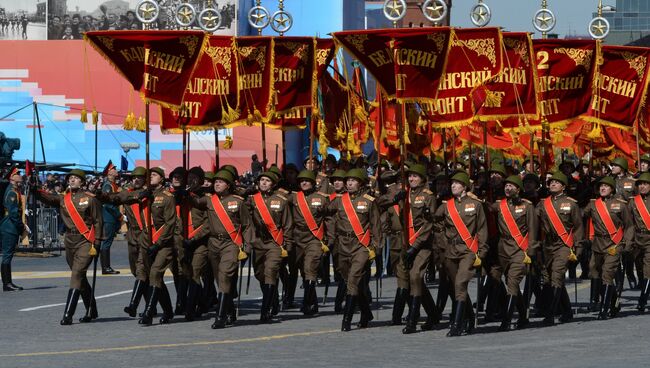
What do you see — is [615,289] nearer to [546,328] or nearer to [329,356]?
[546,328]

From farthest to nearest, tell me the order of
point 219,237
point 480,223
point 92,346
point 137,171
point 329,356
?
point 137,171
point 219,237
point 480,223
point 92,346
point 329,356

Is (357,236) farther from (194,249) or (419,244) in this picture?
(194,249)

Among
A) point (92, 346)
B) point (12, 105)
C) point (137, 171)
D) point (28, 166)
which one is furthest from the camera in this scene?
point (12, 105)

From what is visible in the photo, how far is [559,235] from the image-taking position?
60.7 feet

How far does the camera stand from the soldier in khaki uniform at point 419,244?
690 inches

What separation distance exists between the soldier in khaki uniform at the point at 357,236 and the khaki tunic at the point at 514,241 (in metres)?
1.38

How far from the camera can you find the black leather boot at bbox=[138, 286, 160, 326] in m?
18.4

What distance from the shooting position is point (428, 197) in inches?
708

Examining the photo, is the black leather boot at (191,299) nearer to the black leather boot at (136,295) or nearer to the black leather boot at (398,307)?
the black leather boot at (136,295)

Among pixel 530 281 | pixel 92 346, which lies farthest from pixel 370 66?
pixel 92 346

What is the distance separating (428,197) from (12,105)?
4923 centimetres

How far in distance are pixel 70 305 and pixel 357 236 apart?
343 cm

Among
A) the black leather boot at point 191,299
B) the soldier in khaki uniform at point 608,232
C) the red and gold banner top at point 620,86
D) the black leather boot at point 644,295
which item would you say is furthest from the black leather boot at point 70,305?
the red and gold banner top at point 620,86

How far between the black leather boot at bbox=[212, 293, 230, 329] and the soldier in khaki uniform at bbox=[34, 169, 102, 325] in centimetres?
167
